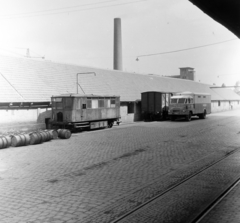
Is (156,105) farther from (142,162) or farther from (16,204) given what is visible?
(16,204)

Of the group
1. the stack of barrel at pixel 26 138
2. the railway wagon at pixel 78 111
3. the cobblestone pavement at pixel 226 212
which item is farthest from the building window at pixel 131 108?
the cobblestone pavement at pixel 226 212

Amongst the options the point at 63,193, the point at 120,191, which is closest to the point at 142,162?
the point at 120,191

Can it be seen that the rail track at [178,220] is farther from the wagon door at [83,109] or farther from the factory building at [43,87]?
the factory building at [43,87]

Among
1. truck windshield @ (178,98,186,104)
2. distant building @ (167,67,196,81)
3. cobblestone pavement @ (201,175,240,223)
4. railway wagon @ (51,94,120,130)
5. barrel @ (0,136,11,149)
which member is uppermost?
distant building @ (167,67,196,81)

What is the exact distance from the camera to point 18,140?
1546 cm

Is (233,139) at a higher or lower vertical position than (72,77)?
lower

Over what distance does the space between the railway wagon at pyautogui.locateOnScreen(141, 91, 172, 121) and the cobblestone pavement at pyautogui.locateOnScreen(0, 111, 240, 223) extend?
56.2ft

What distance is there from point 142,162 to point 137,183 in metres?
2.89

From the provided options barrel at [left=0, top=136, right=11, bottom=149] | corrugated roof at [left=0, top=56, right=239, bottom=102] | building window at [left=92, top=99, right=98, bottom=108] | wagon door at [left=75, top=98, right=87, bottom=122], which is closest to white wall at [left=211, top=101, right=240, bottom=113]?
corrugated roof at [left=0, top=56, right=239, bottom=102]

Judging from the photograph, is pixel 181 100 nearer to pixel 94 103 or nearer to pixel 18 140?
pixel 94 103

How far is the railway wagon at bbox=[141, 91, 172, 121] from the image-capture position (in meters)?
33.6

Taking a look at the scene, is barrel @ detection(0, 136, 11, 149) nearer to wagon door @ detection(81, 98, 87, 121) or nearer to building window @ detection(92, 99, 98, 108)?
wagon door @ detection(81, 98, 87, 121)

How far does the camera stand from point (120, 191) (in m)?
7.67

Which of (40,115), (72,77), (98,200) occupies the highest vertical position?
(72,77)
